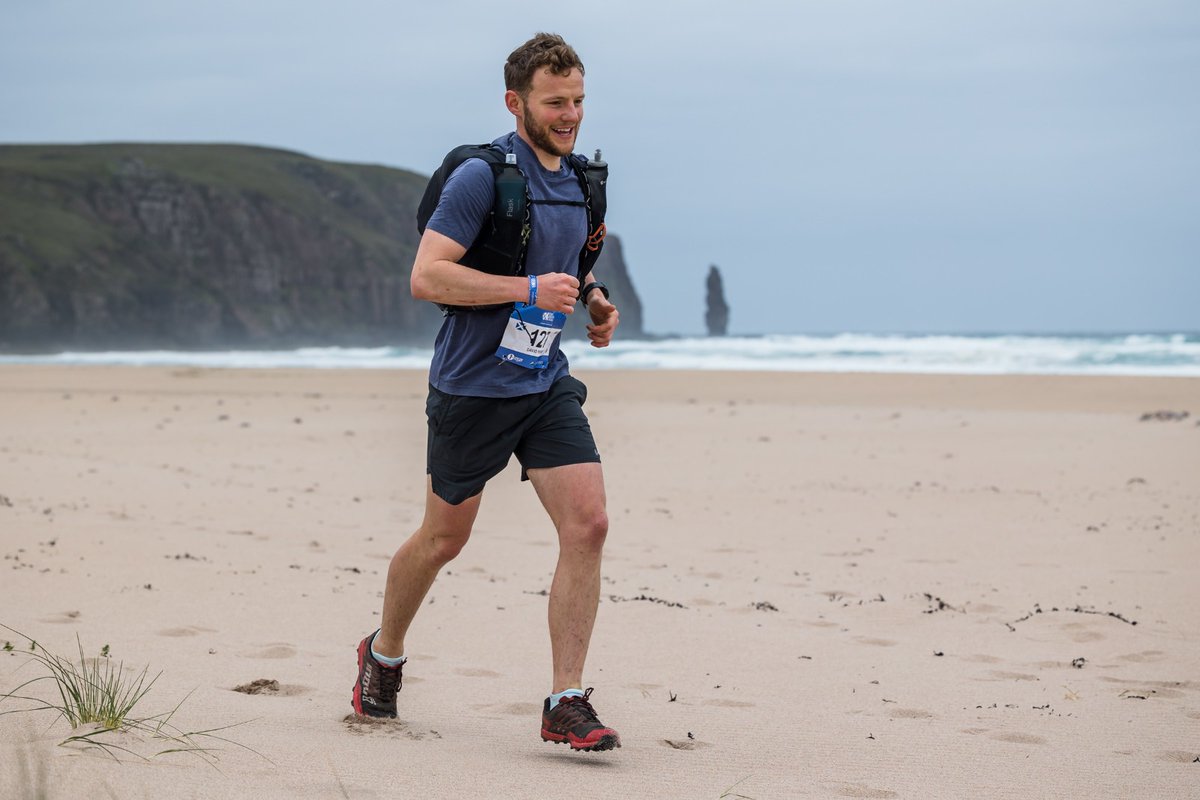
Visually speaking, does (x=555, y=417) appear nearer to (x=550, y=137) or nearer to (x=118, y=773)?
(x=550, y=137)

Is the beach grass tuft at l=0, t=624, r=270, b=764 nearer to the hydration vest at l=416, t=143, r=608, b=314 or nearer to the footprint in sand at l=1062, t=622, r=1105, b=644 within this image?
the hydration vest at l=416, t=143, r=608, b=314

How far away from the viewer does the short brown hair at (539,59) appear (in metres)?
3.57

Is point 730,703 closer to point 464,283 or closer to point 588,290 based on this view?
point 588,290

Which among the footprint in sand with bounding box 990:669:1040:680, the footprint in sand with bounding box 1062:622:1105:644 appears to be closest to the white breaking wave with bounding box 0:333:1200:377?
the footprint in sand with bounding box 1062:622:1105:644

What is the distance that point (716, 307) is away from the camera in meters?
166

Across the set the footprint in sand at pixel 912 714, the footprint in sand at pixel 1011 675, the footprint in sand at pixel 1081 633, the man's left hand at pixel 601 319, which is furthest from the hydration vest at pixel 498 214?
the footprint in sand at pixel 1081 633

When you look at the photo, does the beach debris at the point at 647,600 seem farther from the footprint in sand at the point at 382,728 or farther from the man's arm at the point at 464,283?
the man's arm at the point at 464,283

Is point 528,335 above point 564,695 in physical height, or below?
above

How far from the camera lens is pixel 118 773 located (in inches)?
111

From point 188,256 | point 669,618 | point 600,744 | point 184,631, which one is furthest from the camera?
point 188,256

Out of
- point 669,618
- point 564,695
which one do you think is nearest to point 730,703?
point 564,695

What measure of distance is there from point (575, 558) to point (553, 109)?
1.33 meters

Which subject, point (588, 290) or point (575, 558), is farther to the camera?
point (588, 290)

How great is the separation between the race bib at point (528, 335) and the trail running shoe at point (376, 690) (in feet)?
3.48
